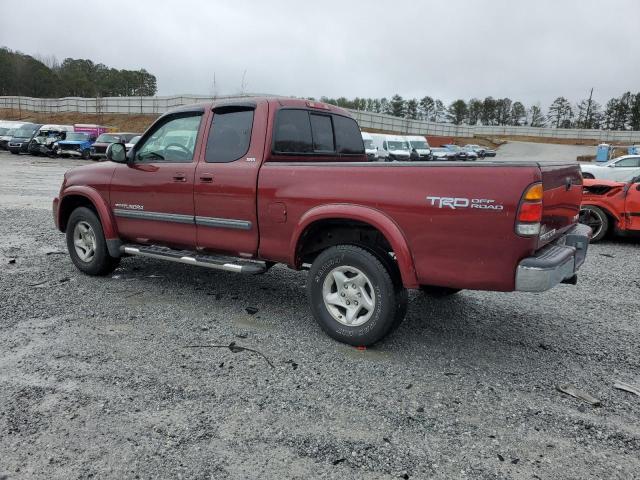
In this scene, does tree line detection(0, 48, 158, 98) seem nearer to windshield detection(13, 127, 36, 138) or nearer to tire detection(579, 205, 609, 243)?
windshield detection(13, 127, 36, 138)

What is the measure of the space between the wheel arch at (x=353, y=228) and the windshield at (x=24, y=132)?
3412cm

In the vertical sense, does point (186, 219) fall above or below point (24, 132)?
below

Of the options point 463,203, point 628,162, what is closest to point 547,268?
point 463,203

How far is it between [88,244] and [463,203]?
452 centimetres

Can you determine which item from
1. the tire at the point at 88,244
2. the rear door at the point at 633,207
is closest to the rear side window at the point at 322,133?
the tire at the point at 88,244

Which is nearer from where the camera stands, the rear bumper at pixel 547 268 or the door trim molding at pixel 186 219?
the rear bumper at pixel 547 268

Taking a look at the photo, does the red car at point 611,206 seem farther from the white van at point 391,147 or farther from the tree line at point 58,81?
the tree line at point 58,81

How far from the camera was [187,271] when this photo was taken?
6336mm

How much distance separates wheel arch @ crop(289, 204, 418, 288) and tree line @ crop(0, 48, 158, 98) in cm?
8164

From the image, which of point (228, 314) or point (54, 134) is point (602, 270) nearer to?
point (228, 314)

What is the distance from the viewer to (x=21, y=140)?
31859 mm

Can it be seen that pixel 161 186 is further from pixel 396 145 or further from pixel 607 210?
pixel 396 145

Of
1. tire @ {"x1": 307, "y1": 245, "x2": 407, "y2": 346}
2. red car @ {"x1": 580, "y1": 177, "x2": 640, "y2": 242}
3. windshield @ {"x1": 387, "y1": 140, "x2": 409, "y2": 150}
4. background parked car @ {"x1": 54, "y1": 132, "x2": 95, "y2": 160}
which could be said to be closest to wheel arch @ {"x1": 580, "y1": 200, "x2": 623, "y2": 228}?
red car @ {"x1": 580, "y1": 177, "x2": 640, "y2": 242}

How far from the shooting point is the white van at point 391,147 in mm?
33031
